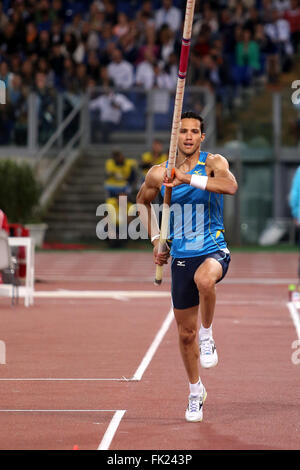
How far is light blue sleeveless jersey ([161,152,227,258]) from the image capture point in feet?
28.9

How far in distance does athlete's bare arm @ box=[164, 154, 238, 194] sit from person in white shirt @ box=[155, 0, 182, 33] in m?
22.1

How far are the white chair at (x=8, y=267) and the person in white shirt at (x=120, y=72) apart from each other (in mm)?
12256

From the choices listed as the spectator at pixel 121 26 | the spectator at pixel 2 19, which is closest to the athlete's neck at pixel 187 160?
the spectator at pixel 121 26

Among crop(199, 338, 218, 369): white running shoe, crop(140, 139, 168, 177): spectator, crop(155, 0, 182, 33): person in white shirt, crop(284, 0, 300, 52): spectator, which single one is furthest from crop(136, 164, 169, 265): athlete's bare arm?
crop(284, 0, 300, 52): spectator

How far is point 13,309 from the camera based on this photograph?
1638cm

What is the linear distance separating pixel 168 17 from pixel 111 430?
920 inches

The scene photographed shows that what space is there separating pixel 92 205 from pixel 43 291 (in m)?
10.6

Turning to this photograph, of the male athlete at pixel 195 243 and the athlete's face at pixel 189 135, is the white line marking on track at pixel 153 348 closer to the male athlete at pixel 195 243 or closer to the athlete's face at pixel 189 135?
the male athlete at pixel 195 243

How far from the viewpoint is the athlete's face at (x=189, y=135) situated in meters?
8.62

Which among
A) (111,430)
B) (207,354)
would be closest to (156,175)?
(207,354)

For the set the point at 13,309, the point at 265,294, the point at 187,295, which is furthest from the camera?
the point at 265,294

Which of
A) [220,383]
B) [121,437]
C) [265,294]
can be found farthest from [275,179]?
[121,437]

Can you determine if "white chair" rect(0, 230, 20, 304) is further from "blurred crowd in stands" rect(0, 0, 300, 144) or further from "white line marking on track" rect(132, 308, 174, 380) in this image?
"blurred crowd in stands" rect(0, 0, 300, 144)

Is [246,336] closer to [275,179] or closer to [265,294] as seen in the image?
[265,294]
